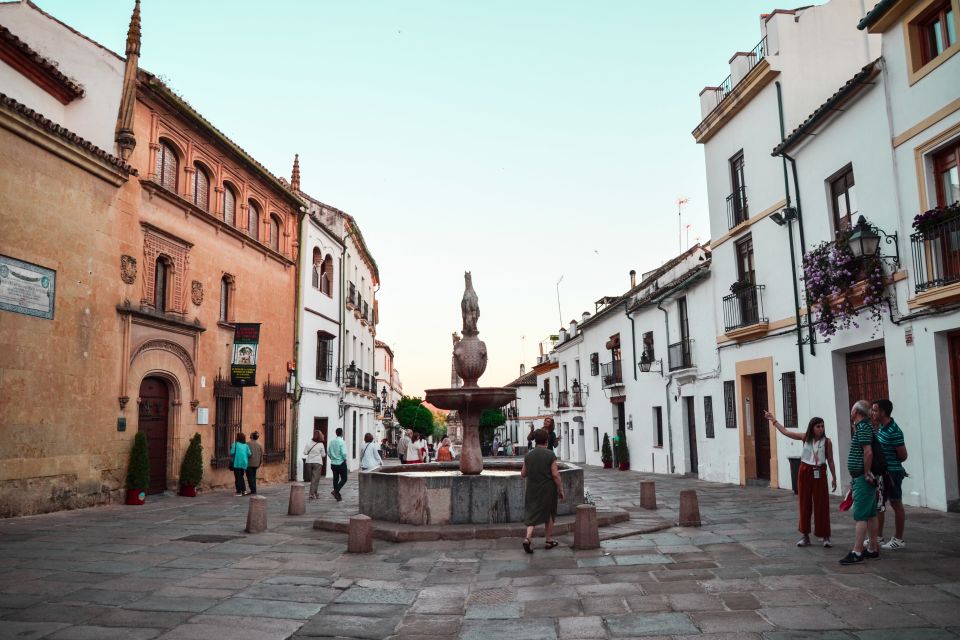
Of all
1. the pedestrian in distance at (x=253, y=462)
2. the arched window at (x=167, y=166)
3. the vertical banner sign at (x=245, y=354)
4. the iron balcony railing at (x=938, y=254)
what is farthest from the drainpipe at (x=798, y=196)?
the arched window at (x=167, y=166)

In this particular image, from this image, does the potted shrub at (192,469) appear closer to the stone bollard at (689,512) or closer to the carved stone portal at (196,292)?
the carved stone portal at (196,292)

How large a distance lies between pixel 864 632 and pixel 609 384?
2458 cm

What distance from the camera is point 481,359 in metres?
11.2

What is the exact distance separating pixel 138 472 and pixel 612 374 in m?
19.6

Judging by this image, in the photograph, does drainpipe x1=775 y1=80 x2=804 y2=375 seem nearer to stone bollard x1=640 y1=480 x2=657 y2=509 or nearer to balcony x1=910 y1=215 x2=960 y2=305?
balcony x1=910 y1=215 x2=960 y2=305

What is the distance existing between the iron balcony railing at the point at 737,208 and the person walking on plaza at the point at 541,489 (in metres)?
11.3

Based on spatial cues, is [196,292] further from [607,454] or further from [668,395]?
[607,454]

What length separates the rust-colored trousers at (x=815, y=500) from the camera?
7949 mm

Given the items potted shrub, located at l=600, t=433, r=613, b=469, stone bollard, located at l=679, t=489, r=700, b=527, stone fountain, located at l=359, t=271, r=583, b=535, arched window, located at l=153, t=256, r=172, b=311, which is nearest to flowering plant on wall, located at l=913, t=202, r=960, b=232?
stone bollard, located at l=679, t=489, r=700, b=527

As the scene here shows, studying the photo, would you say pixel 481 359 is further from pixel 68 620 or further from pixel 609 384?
pixel 609 384

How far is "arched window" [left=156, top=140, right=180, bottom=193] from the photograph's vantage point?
640 inches

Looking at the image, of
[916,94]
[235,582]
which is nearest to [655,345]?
[916,94]

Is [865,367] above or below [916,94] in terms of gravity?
below

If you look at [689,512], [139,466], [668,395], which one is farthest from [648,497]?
[668,395]
